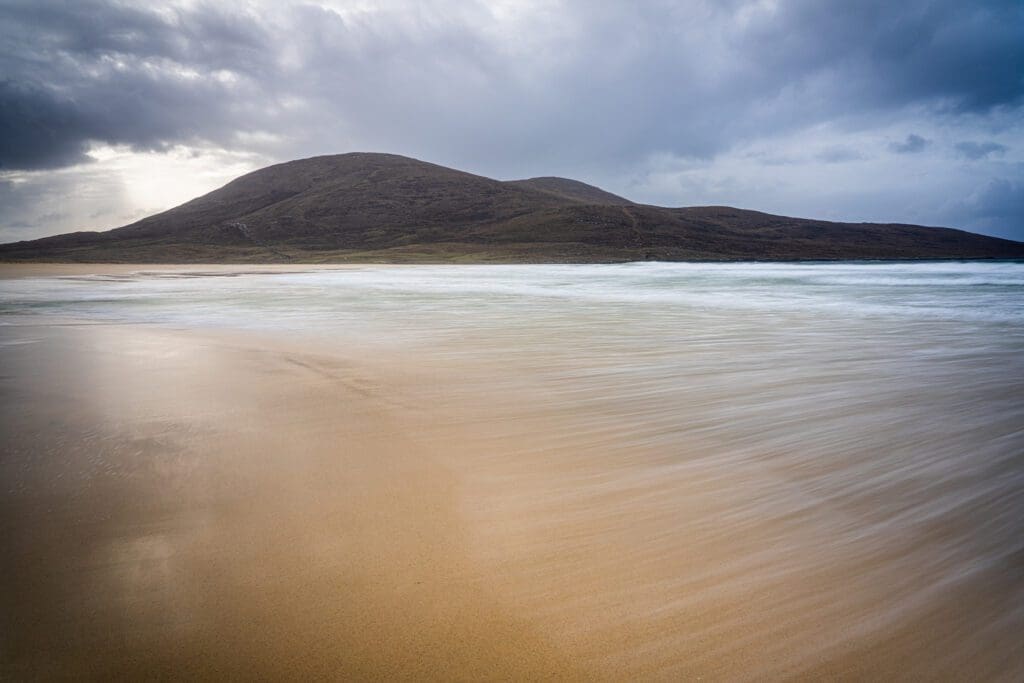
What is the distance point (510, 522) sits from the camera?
242cm

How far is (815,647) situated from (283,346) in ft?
21.7

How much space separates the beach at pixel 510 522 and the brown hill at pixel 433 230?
50.2 metres

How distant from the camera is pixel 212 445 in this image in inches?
133

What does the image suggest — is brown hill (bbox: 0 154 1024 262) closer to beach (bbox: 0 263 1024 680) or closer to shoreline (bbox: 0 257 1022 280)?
shoreline (bbox: 0 257 1022 280)

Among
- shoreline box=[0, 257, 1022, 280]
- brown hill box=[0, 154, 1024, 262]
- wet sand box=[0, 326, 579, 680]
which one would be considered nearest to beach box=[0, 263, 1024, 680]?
wet sand box=[0, 326, 579, 680]

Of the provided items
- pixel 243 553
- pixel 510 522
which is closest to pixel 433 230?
pixel 510 522

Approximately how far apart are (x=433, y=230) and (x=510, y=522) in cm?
8098

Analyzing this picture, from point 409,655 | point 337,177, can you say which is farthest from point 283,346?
point 337,177

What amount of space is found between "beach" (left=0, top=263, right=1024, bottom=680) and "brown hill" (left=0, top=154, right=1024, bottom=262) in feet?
165

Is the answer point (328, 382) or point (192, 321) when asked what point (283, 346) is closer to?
point (328, 382)

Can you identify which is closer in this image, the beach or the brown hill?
the beach

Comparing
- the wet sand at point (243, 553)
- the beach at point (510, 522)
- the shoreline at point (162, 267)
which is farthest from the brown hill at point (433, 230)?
the wet sand at point (243, 553)

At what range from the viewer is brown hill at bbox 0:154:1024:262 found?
207 feet

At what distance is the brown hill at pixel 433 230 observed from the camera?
2479 inches
